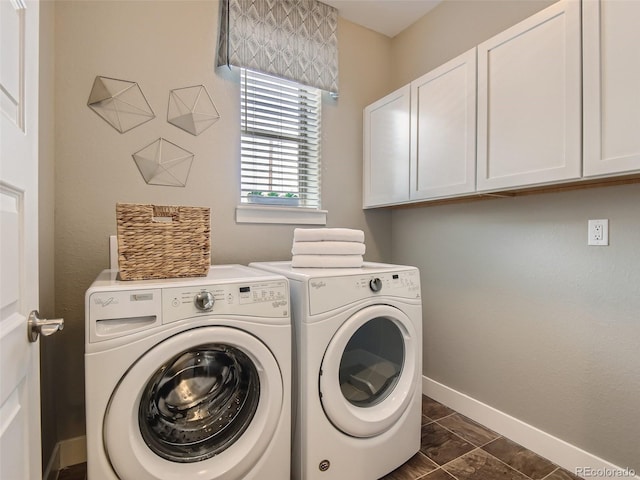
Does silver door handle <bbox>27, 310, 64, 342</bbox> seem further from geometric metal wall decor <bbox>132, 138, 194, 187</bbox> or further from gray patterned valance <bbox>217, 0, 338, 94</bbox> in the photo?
gray patterned valance <bbox>217, 0, 338, 94</bbox>

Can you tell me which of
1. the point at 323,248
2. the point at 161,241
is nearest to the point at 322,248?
the point at 323,248

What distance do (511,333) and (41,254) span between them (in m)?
2.23

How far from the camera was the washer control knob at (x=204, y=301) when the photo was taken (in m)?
1.11

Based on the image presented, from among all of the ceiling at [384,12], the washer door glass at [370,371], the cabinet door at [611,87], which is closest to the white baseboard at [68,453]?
the washer door glass at [370,371]

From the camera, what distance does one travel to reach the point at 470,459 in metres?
1.60

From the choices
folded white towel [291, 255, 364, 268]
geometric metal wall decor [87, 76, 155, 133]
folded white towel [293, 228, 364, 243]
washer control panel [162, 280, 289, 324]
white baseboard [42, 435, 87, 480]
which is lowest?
white baseboard [42, 435, 87, 480]

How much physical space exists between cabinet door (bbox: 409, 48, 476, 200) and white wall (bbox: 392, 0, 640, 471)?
11.5 inches

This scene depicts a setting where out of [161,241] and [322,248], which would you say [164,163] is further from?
[322,248]

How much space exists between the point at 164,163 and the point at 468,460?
7.06ft

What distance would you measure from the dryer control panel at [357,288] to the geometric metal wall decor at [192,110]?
3.88 ft

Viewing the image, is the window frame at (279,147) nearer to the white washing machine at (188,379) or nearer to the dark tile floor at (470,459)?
the white washing machine at (188,379)

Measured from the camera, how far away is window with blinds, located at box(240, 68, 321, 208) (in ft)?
6.76

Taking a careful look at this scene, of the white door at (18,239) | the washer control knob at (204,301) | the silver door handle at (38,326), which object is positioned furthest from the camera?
the washer control knob at (204,301)

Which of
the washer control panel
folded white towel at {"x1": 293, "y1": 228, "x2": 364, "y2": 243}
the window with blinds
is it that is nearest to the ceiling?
the window with blinds
